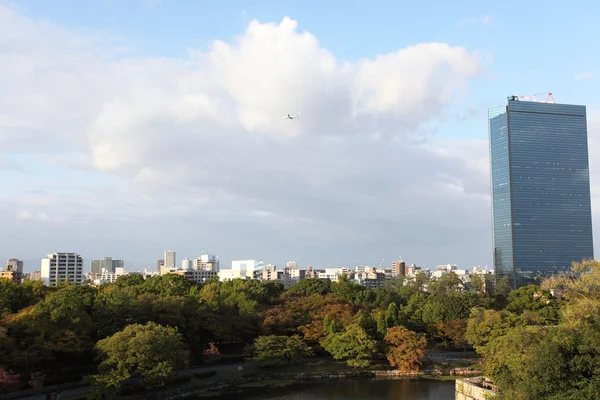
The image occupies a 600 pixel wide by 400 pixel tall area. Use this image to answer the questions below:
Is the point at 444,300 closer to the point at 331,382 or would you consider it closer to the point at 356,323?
the point at 356,323

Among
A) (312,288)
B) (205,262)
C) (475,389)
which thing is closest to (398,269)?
(205,262)

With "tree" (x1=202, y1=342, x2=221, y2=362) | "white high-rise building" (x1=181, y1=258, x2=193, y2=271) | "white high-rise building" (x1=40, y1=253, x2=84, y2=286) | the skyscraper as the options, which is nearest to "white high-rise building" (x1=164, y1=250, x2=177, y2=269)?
the skyscraper

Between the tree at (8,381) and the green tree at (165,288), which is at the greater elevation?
the green tree at (165,288)

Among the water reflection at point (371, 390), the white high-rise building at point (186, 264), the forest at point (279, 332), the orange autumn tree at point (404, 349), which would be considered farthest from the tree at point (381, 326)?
the white high-rise building at point (186, 264)

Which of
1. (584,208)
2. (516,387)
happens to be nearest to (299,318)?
(516,387)

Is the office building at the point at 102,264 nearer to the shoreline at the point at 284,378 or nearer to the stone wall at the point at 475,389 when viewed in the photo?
the shoreline at the point at 284,378

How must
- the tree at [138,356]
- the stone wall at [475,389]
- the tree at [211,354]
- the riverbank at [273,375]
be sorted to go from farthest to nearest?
the tree at [211,354], the riverbank at [273,375], the tree at [138,356], the stone wall at [475,389]
